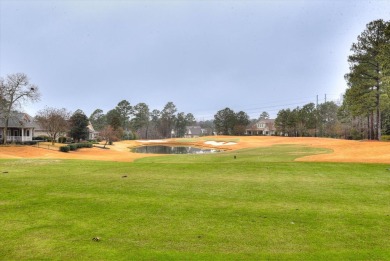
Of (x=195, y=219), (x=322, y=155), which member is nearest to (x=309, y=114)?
(x=322, y=155)

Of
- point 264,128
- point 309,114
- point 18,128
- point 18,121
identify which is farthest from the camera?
point 264,128

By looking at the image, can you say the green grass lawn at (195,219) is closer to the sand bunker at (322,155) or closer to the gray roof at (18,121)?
the sand bunker at (322,155)

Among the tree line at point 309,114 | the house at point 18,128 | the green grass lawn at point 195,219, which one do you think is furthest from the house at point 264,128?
the green grass lawn at point 195,219

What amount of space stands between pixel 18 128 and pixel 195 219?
206ft

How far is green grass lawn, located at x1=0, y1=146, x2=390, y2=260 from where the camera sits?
6.23 meters

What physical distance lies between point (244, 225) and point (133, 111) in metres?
131

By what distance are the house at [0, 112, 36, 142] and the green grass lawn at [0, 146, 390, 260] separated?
49.9 meters

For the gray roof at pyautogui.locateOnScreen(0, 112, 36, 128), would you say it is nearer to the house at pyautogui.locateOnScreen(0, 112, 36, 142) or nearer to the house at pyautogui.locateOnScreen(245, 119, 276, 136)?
the house at pyautogui.locateOnScreen(0, 112, 36, 142)

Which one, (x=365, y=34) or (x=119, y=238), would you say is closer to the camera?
(x=119, y=238)

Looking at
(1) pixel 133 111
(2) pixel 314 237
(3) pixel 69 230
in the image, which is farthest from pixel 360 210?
(1) pixel 133 111

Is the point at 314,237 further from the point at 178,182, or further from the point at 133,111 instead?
the point at 133,111

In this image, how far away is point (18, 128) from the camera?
59.5 metres

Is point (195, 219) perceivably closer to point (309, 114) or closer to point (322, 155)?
point (322, 155)

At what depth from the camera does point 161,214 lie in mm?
8664
